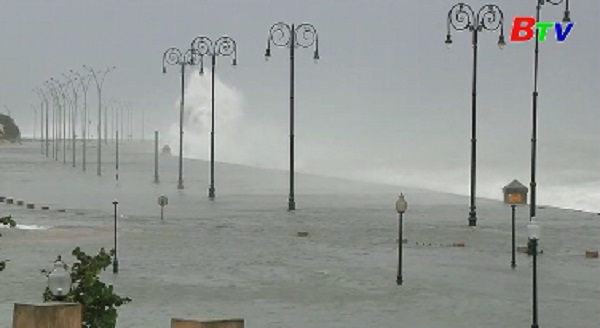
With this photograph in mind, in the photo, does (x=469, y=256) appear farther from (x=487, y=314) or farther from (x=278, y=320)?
(x=278, y=320)

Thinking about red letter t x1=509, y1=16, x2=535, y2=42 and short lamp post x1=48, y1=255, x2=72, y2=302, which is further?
red letter t x1=509, y1=16, x2=535, y2=42

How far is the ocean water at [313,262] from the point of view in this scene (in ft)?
68.4

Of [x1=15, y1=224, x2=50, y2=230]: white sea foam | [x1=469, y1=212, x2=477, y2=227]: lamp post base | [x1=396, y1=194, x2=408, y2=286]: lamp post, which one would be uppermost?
[x1=396, y1=194, x2=408, y2=286]: lamp post

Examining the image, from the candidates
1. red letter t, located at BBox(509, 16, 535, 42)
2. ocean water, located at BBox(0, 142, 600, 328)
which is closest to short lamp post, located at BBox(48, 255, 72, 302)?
ocean water, located at BBox(0, 142, 600, 328)

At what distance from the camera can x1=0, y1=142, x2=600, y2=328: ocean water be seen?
20844 mm

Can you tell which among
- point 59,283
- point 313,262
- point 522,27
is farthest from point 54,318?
point 522,27

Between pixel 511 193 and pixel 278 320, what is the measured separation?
12060 millimetres

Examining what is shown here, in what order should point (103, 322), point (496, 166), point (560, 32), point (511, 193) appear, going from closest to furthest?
point (103, 322), point (511, 193), point (560, 32), point (496, 166)

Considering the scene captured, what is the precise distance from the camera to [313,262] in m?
29.0

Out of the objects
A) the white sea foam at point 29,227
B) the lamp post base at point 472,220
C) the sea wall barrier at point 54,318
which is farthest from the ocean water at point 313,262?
the sea wall barrier at point 54,318

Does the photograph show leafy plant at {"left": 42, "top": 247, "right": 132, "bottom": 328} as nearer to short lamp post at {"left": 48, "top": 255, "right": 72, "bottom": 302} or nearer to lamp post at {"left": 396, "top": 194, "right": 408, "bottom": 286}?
short lamp post at {"left": 48, "top": 255, "right": 72, "bottom": 302}

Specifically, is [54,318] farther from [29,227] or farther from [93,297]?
[29,227]

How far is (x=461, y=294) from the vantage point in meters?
23.5

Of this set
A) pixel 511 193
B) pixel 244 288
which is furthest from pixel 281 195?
pixel 244 288
